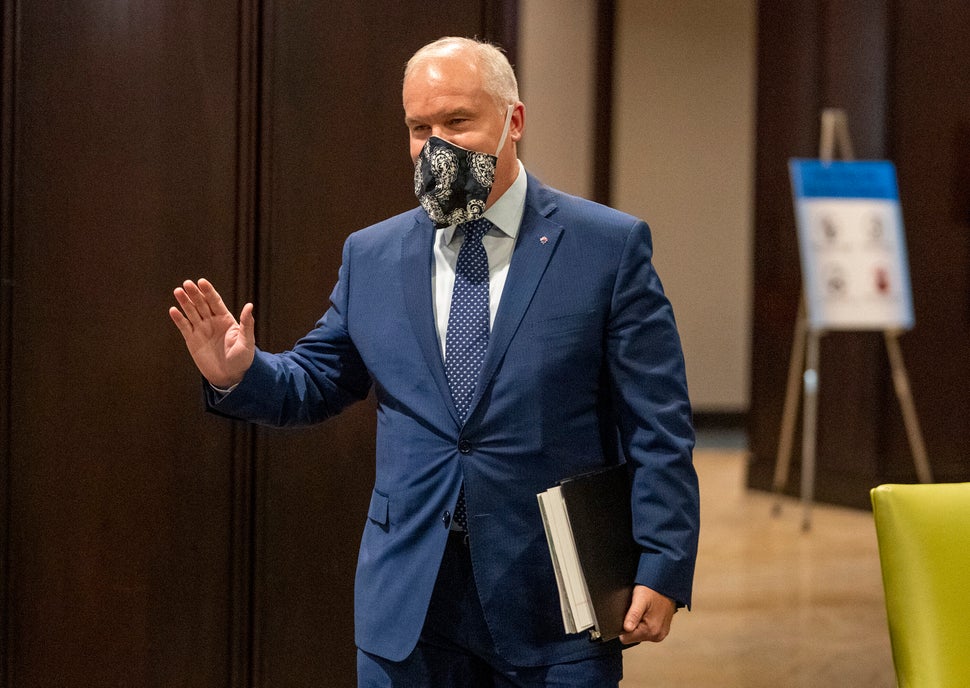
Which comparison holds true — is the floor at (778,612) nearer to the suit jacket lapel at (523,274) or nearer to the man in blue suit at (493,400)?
the man in blue suit at (493,400)

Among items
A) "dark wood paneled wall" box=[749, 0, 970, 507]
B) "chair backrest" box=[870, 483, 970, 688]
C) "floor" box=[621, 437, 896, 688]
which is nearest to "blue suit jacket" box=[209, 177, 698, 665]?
"chair backrest" box=[870, 483, 970, 688]

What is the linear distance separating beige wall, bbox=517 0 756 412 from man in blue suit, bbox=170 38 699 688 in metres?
8.69

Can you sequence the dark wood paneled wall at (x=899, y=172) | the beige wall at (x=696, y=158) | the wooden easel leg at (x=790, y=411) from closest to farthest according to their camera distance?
the dark wood paneled wall at (x=899, y=172), the wooden easel leg at (x=790, y=411), the beige wall at (x=696, y=158)

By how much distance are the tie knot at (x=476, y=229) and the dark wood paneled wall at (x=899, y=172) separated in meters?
5.41

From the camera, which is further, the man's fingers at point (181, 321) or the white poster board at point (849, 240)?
the white poster board at point (849, 240)

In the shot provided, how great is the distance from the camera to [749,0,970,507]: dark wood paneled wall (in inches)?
265

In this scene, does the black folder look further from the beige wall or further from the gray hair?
the beige wall

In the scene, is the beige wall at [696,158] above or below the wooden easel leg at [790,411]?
above

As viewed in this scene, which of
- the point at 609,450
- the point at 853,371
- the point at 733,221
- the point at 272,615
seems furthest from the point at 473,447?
the point at 733,221

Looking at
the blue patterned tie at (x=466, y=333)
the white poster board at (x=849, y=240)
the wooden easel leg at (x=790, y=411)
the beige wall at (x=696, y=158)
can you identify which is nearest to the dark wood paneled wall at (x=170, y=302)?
the blue patterned tie at (x=466, y=333)

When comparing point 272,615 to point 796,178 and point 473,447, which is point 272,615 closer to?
point 473,447

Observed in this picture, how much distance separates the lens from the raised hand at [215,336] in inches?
78.0

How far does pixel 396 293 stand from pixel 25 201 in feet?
3.84

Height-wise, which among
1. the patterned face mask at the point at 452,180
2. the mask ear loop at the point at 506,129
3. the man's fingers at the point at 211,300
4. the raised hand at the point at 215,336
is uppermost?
the mask ear loop at the point at 506,129
